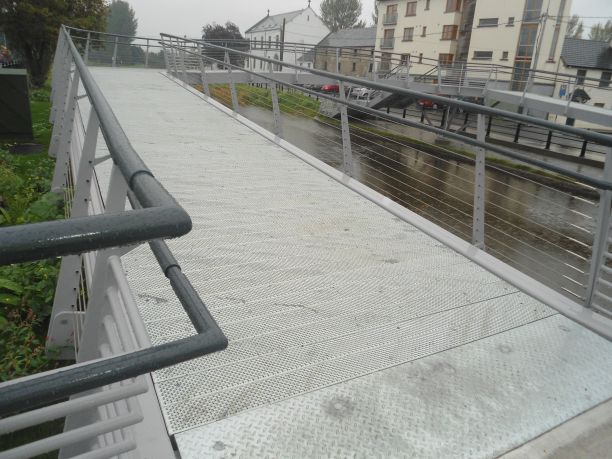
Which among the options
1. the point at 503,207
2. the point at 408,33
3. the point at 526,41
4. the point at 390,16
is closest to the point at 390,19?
the point at 390,16

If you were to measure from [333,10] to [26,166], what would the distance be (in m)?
90.2

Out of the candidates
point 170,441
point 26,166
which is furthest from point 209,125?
point 170,441

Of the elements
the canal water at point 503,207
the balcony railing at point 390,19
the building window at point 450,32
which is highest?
the balcony railing at point 390,19

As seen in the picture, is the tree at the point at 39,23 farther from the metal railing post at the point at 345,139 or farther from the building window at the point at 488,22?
the building window at the point at 488,22

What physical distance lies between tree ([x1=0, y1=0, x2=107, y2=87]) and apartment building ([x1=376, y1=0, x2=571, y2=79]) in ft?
57.8

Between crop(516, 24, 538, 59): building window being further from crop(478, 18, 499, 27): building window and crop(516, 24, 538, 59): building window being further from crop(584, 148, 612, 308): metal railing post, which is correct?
crop(584, 148, 612, 308): metal railing post

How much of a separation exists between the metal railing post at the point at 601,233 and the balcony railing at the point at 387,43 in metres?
47.8

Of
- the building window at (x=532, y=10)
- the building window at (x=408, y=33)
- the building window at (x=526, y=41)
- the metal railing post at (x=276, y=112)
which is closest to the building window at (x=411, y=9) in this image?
the building window at (x=408, y=33)

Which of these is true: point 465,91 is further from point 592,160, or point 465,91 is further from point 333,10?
point 333,10

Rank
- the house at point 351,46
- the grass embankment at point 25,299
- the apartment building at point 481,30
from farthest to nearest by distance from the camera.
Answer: the house at point 351,46 < the apartment building at point 481,30 < the grass embankment at point 25,299

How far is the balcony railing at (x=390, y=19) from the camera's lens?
4603 cm

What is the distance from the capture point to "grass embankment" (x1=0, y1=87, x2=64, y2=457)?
3006 mm

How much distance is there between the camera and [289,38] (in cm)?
6762

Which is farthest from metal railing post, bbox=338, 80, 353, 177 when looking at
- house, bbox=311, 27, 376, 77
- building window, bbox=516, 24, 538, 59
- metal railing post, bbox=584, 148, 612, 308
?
house, bbox=311, 27, 376, 77
